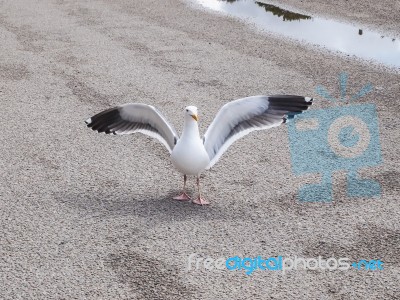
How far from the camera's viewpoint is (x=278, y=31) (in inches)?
506

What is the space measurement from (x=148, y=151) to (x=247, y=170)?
1.30 metres

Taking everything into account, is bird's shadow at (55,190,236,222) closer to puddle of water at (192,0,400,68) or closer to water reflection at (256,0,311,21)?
puddle of water at (192,0,400,68)

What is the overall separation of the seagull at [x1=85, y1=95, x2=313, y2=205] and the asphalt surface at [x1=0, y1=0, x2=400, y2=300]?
549 millimetres

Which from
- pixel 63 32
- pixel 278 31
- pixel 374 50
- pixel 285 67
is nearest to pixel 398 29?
pixel 374 50

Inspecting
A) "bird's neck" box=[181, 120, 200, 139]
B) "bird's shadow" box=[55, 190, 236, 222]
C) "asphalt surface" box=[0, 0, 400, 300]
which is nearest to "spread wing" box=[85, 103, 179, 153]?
"bird's neck" box=[181, 120, 200, 139]

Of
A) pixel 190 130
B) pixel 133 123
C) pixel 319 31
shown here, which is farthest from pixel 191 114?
pixel 319 31

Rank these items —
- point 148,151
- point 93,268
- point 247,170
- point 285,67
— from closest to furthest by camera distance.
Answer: point 93,268 < point 247,170 < point 148,151 < point 285,67

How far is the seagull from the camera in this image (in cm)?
564

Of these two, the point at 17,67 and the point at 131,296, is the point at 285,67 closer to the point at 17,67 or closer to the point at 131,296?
the point at 17,67

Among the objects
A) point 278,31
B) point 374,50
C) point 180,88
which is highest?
point 278,31

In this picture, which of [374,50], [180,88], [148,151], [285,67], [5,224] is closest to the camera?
[5,224]

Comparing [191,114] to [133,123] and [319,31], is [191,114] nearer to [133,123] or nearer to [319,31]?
[133,123]

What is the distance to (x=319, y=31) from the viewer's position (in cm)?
1283

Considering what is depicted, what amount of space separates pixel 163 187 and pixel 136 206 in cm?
52
